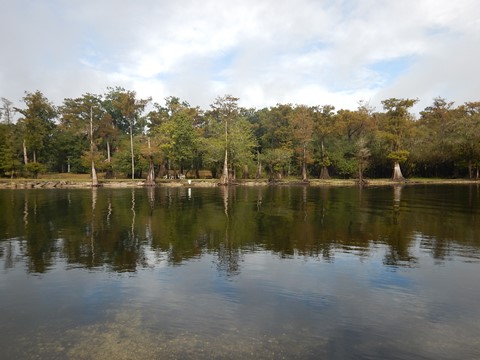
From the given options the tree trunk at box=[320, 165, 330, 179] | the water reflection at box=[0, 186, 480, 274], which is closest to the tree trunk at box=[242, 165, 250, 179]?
the tree trunk at box=[320, 165, 330, 179]

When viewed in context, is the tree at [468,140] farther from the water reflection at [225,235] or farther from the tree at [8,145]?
the tree at [8,145]

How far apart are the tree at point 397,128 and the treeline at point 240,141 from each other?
208 millimetres

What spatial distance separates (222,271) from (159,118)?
76353 mm

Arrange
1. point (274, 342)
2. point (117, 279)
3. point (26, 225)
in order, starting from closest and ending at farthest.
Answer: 1. point (274, 342)
2. point (117, 279)
3. point (26, 225)

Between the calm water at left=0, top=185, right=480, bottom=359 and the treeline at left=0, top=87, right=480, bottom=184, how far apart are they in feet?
174

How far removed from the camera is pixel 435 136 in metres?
80.0

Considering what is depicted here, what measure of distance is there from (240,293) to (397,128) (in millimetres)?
76776

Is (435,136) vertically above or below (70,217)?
above

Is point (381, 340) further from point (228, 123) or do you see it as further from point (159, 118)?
point (159, 118)

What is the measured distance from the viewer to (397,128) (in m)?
77.5

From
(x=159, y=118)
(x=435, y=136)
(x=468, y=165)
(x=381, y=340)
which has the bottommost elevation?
(x=381, y=340)

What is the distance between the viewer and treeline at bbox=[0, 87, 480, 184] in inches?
2901

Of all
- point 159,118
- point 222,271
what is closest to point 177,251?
point 222,271

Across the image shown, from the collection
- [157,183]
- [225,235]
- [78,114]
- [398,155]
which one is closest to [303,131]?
[398,155]
